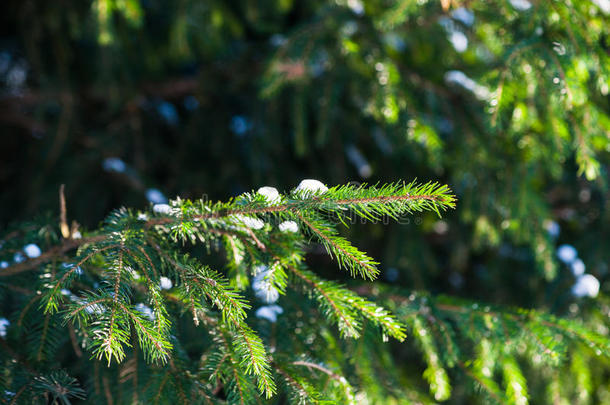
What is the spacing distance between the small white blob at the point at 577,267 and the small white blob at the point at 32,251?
178cm

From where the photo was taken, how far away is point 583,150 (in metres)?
1.25

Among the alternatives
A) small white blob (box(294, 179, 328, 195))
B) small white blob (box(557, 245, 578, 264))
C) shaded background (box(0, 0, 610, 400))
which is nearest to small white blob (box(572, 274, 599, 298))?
shaded background (box(0, 0, 610, 400))

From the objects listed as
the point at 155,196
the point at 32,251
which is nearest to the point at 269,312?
the point at 32,251

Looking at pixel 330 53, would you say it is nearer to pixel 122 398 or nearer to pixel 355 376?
pixel 355 376

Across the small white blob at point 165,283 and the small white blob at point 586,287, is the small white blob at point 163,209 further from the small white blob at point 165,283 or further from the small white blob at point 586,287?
the small white blob at point 586,287

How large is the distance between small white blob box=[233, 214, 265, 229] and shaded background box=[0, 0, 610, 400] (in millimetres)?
683

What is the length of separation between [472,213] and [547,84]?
58cm

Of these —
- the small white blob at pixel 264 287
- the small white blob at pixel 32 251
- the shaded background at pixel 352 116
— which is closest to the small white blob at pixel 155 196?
the shaded background at pixel 352 116

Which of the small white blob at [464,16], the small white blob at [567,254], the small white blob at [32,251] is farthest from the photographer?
the small white blob at [567,254]

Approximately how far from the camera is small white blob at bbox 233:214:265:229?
790mm

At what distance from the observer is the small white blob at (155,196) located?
1609 mm

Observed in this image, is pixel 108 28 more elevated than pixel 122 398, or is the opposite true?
pixel 108 28

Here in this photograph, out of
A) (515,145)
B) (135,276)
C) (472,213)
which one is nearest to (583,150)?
(515,145)

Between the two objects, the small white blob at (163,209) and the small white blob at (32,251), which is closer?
the small white blob at (163,209)
